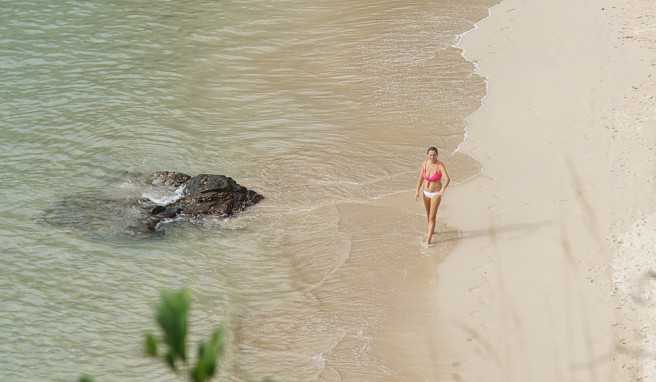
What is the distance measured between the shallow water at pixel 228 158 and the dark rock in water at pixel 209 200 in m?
0.25

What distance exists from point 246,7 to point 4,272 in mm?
15148

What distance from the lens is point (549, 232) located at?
13570 millimetres

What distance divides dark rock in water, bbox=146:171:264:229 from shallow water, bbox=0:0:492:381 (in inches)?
9.8

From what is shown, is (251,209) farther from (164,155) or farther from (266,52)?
(266,52)

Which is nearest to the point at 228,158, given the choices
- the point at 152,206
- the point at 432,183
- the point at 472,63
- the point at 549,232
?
the point at 152,206

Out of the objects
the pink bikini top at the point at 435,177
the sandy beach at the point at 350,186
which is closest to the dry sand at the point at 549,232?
the sandy beach at the point at 350,186

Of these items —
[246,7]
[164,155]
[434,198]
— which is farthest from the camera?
[246,7]

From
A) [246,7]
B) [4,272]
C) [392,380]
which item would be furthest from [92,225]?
[246,7]

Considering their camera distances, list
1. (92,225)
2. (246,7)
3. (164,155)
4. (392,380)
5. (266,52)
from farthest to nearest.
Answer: (246,7) → (266,52) → (164,155) → (92,225) → (392,380)

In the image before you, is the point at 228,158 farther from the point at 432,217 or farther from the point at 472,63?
the point at 472,63

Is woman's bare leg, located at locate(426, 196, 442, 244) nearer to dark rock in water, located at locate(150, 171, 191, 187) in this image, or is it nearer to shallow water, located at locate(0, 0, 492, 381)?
shallow water, located at locate(0, 0, 492, 381)

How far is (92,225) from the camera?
1555 centimetres

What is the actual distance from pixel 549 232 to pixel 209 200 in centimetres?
555

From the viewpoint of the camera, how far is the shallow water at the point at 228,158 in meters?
12.5
